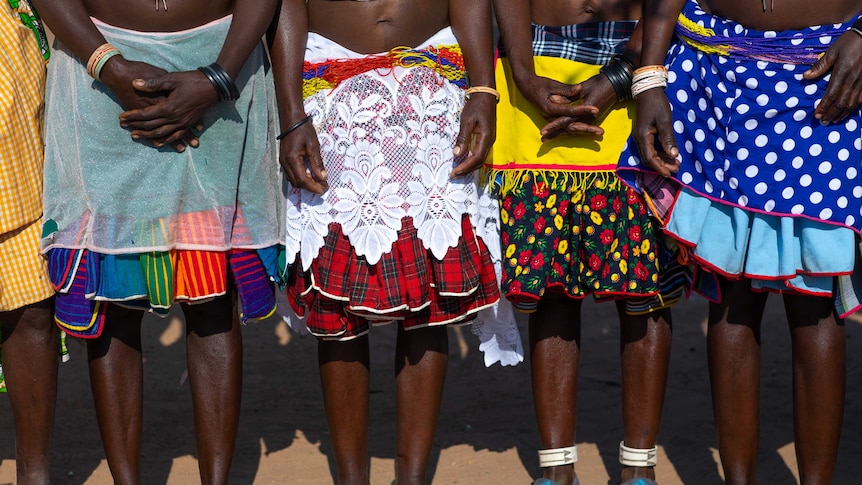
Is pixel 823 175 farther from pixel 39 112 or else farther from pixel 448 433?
pixel 39 112

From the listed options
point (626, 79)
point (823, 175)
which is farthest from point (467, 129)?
point (823, 175)

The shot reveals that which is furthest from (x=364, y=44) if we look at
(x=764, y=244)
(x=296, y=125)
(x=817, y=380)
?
(x=817, y=380)

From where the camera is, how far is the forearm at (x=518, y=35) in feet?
11.8

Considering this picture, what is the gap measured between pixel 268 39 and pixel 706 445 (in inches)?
94.9

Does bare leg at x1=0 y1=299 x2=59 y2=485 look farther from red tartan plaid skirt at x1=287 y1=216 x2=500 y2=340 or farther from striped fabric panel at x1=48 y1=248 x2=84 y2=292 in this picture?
red tartan plaid skirt at x1=287 y1=216 x2=500 y2=340

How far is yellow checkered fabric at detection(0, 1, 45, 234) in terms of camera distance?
3.37m

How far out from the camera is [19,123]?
3.41 metres

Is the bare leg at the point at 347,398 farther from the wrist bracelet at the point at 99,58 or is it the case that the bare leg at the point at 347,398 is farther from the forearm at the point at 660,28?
the forearm at the point at 660,28

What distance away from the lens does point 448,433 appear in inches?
186

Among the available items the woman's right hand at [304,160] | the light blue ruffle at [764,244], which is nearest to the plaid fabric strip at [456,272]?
the woman's right hand at [304,160]

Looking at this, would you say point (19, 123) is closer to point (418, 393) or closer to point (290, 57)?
point (290, 57)

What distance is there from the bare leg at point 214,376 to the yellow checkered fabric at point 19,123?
2.01 feet

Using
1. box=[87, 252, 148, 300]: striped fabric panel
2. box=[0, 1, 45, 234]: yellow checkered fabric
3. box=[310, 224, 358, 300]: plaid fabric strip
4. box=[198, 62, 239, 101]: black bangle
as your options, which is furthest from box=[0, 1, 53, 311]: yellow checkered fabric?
box=[310, 224, 358, 300]: plaid fabric strip

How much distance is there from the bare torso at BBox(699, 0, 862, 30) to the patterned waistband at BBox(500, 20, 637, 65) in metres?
0.46
